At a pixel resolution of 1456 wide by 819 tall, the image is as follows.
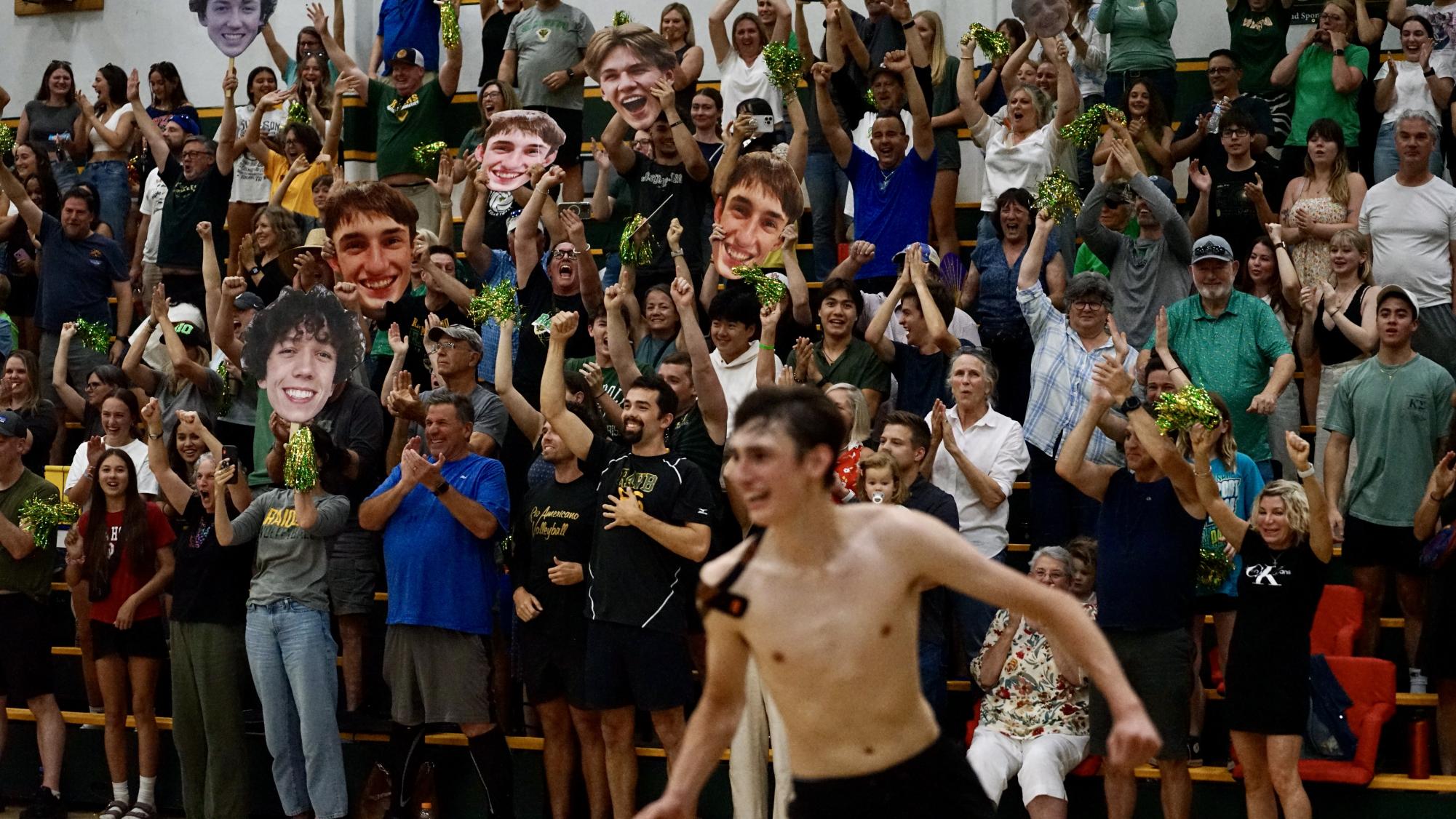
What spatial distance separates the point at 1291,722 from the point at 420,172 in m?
7.28

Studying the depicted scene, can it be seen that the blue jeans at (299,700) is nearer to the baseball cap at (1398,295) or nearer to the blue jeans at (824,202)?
the blue jeans at (824,202)

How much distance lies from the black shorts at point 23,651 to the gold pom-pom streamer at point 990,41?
616cm

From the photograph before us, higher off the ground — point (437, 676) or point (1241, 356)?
point (1241, 356)

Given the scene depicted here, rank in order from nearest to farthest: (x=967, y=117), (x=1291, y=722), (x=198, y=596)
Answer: (x=1291, y=722)
(x=198, y=596)
(x=967, y=117)

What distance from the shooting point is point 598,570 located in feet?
24.6

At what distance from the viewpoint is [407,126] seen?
39.4ft

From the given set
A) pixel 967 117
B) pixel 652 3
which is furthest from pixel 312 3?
pixel 967 117

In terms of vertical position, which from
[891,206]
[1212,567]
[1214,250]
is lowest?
[1212,567]

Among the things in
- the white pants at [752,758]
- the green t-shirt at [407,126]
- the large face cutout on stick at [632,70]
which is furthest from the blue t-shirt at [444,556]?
the green t-shirt at [407,126]

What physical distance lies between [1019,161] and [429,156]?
363cm

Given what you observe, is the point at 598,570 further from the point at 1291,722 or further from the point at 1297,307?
the point at 1297,307

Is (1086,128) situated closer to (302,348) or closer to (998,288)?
(998,288)

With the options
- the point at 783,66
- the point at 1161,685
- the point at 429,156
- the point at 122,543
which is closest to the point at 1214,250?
the point at 783,66

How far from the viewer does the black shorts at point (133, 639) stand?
872cm
